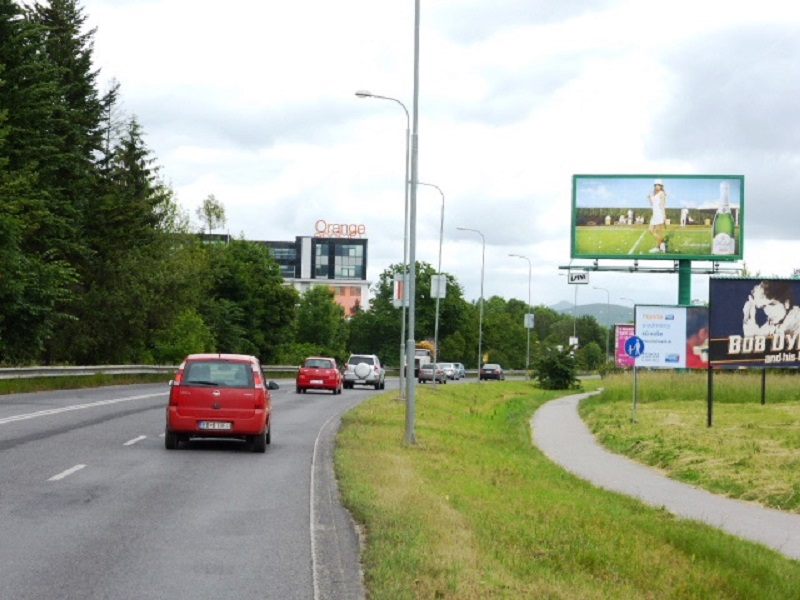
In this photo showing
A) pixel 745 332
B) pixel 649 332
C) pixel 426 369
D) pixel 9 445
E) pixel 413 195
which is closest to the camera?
pixel 9 445

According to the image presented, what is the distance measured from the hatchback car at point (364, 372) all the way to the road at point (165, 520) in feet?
129

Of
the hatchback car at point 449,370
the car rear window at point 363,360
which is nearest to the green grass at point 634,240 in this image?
the car rear window at point 363,360

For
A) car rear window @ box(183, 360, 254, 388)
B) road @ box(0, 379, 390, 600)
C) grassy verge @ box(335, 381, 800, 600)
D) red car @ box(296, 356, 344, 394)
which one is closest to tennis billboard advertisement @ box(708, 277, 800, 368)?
road @ box(0, 379, 390, 600)

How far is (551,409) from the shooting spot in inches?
1984

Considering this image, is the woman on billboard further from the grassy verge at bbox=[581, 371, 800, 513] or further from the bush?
the bush

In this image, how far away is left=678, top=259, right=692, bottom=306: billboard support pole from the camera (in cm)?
6238

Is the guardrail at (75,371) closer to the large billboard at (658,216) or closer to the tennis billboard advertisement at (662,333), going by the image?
the tennis billboard advertisement at (662,333)

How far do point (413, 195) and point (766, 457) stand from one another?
8.16m

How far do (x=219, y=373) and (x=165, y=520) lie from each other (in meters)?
9.49

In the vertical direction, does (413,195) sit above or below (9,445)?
above

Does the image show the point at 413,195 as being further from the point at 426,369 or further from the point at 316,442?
the point at 426,369

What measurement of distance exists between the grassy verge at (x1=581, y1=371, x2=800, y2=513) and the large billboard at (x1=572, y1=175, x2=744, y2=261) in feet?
27.6

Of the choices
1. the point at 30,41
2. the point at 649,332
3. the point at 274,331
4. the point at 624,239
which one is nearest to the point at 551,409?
the point at 649,332

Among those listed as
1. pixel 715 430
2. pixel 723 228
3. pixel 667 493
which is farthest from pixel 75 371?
pixel 667 493
